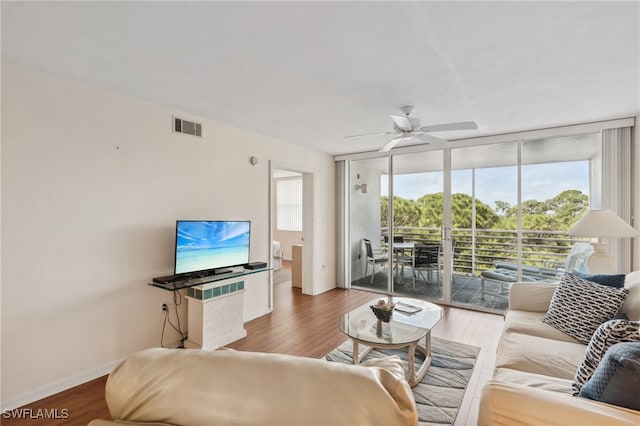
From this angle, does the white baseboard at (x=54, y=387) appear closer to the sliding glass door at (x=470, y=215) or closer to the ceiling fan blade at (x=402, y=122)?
the ceiling fan blade at (x=402, y=122)

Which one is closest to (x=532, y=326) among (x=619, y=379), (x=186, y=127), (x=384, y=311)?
(x=384, y=311)

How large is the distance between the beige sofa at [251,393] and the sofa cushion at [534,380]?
129 centimetres

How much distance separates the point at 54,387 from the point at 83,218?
130 centimetres

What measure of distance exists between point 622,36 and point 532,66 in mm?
455

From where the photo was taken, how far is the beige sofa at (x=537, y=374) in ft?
3.40

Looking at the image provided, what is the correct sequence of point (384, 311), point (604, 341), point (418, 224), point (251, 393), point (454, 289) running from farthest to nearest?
point (418, 224) < point (454, 289) < point (384, 311) < point (604, 341) < point (251, 393)

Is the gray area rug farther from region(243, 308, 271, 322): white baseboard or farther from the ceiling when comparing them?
the ceiling

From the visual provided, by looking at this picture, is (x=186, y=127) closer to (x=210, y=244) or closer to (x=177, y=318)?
(x=210, y=244)

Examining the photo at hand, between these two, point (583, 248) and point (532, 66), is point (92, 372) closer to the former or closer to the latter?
point (532, 66)

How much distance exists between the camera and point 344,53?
194 centimetres

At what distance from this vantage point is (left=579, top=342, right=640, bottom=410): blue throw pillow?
40.0 inches

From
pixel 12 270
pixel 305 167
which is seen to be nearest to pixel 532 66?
pixel 305 167

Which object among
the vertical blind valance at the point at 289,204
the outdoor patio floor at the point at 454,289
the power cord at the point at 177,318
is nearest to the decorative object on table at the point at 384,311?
the power cord at the point at 177,318

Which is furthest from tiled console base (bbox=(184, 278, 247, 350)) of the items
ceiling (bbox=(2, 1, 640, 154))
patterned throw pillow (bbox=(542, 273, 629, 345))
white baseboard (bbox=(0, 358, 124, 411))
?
patterned throw pillow (bbox=(542, 273, 629, 345))
